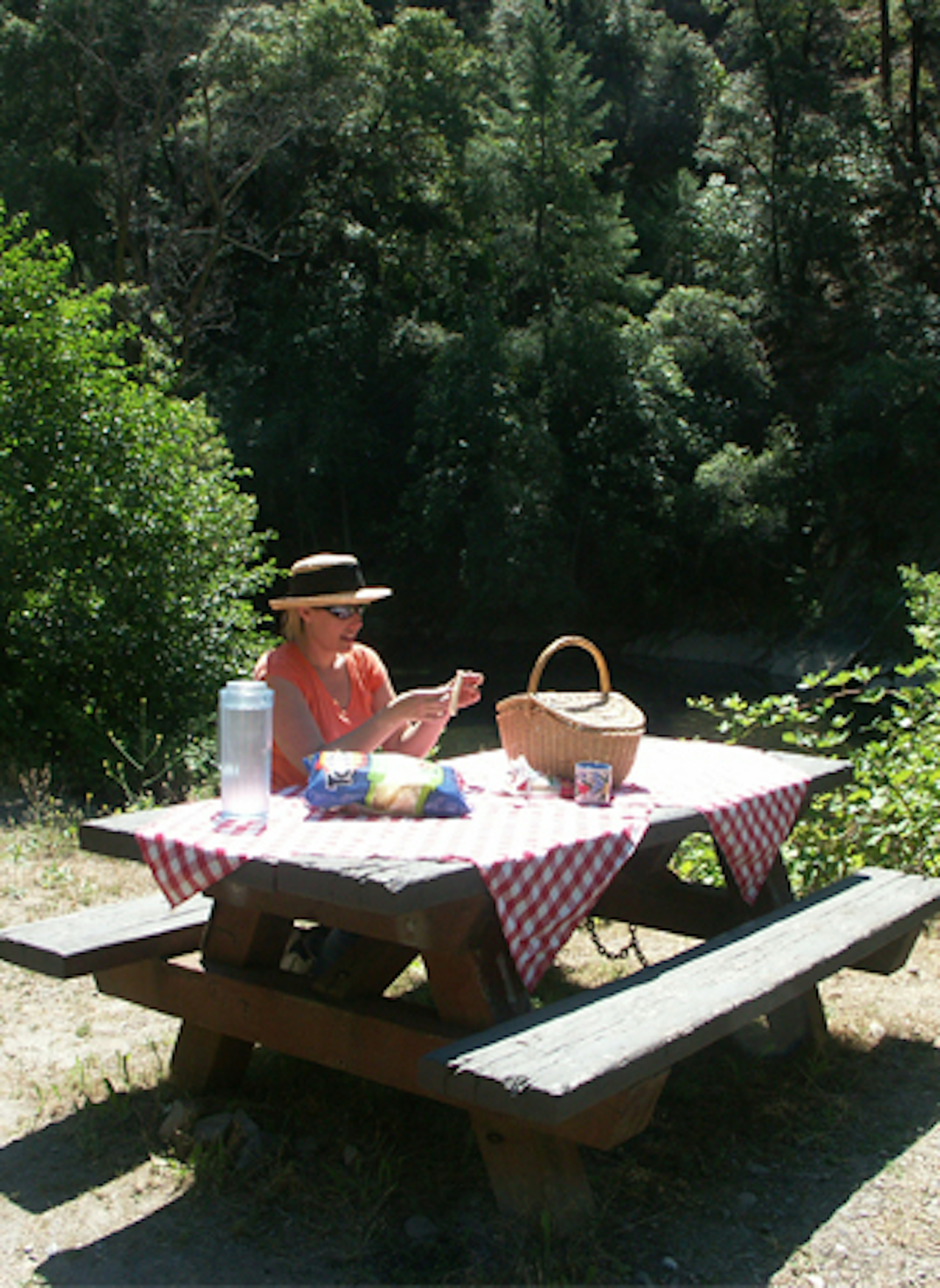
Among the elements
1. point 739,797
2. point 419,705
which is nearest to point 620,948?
point 739,797

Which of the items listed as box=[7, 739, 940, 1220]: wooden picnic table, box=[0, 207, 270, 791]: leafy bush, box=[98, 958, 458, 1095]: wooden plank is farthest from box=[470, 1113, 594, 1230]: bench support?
box=[0, 207, 270, 791]: leafy bush

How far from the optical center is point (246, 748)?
253cm

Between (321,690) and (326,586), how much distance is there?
32 cm

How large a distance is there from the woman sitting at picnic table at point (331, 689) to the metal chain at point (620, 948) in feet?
2.91

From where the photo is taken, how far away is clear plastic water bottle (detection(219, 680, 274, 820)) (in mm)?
2514

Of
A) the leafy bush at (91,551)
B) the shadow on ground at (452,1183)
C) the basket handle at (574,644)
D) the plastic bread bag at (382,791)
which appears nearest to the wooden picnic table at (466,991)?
the shadow on ground at (452,1183)

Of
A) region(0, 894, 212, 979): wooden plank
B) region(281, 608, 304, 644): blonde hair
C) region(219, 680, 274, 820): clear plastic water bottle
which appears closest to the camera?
region(219, 680, 274, 820): clear plastic water bottle

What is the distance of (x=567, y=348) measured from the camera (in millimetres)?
25750

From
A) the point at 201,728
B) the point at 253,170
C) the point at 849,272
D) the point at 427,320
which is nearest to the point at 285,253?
the point at 253,170

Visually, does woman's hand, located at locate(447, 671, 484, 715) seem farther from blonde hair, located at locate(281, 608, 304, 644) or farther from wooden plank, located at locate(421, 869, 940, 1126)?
wooden plank, located at locate(421, 869, 940, 1126)

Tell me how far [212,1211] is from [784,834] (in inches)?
64.9

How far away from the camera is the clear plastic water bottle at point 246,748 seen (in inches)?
99.0

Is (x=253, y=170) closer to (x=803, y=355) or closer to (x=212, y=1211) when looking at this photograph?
(x=803, y=355)

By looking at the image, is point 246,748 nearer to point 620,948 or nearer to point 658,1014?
point 658,1014
